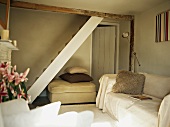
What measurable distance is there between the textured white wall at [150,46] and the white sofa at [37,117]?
300cm

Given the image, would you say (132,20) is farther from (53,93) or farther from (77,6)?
(53,93)

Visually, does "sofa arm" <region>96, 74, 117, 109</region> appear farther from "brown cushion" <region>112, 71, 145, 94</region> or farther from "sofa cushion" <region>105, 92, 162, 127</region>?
"sofa cushion" <region>105, 92, 162, 127</region>

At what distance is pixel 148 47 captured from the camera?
4.03m

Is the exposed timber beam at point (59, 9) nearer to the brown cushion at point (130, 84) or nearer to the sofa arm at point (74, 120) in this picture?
the brown cushion at point (130, 84)

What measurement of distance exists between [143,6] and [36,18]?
2.95m

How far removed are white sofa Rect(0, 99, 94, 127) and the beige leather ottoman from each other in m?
2.85

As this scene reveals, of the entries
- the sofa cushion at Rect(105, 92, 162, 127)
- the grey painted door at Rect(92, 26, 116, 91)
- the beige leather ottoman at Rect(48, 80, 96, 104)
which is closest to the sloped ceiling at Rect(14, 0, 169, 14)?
the grey painted door at Rect(92, 26, 116, 91)

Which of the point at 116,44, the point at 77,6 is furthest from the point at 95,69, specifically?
the point at 77,6

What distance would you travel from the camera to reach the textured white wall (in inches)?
137

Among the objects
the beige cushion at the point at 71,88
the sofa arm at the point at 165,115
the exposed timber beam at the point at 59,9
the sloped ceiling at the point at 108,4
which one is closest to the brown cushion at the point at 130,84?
the beige cushion at the point at 71,88

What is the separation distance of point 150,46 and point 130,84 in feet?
4.79

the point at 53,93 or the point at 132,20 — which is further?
the point at 132,20

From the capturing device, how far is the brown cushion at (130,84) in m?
2.98

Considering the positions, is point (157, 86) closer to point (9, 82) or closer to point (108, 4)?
point (108, 4)
